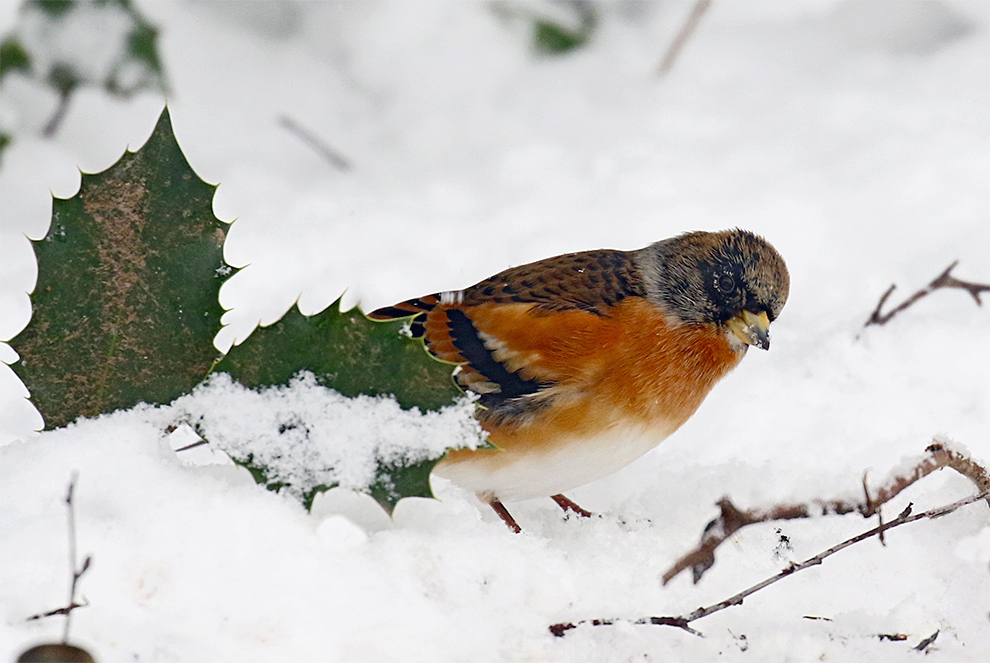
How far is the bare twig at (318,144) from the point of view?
3162 mm

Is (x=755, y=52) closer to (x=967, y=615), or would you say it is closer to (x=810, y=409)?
(x=810, y=409)

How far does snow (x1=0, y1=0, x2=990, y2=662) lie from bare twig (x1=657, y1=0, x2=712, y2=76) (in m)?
0.05

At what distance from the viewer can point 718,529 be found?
55.6 inches

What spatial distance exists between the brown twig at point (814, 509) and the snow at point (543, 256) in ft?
0.27

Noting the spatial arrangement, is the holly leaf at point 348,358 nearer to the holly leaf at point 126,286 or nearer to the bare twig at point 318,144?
the holly leaf at point 126,286

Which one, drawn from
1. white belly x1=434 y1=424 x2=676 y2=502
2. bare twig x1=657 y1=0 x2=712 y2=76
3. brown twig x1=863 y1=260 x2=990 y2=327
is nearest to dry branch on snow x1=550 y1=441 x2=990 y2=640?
white belly x1=434 y1=424 x2=676 y2=502

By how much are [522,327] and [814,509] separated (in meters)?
0.56

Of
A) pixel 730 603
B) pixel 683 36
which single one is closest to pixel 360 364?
pixel 730 603

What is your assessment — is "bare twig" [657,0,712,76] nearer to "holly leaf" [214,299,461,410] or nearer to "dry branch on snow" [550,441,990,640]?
"dry branch on snow" [550,441,990,640]

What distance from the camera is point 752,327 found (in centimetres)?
190

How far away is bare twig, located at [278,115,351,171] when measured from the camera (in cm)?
316

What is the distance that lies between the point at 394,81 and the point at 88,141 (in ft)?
3.26

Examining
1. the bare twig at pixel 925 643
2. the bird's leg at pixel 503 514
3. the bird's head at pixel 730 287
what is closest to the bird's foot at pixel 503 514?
the bird's leg at pixel 503 514

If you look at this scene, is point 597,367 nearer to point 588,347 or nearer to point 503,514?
point 588,347
